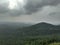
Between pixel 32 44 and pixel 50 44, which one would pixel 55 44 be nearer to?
pixel 50 44

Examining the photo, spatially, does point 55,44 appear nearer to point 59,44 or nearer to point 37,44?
point 59,44

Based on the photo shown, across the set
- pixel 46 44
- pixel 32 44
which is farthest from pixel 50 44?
pixel 32 44

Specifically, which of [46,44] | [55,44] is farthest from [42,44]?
[55,44]

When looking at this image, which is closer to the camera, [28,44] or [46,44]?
[46,44]

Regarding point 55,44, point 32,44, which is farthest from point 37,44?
point 55,44

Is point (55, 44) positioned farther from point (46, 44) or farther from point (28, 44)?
point (28, 44)

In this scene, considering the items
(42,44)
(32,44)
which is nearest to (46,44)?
(42,44)
